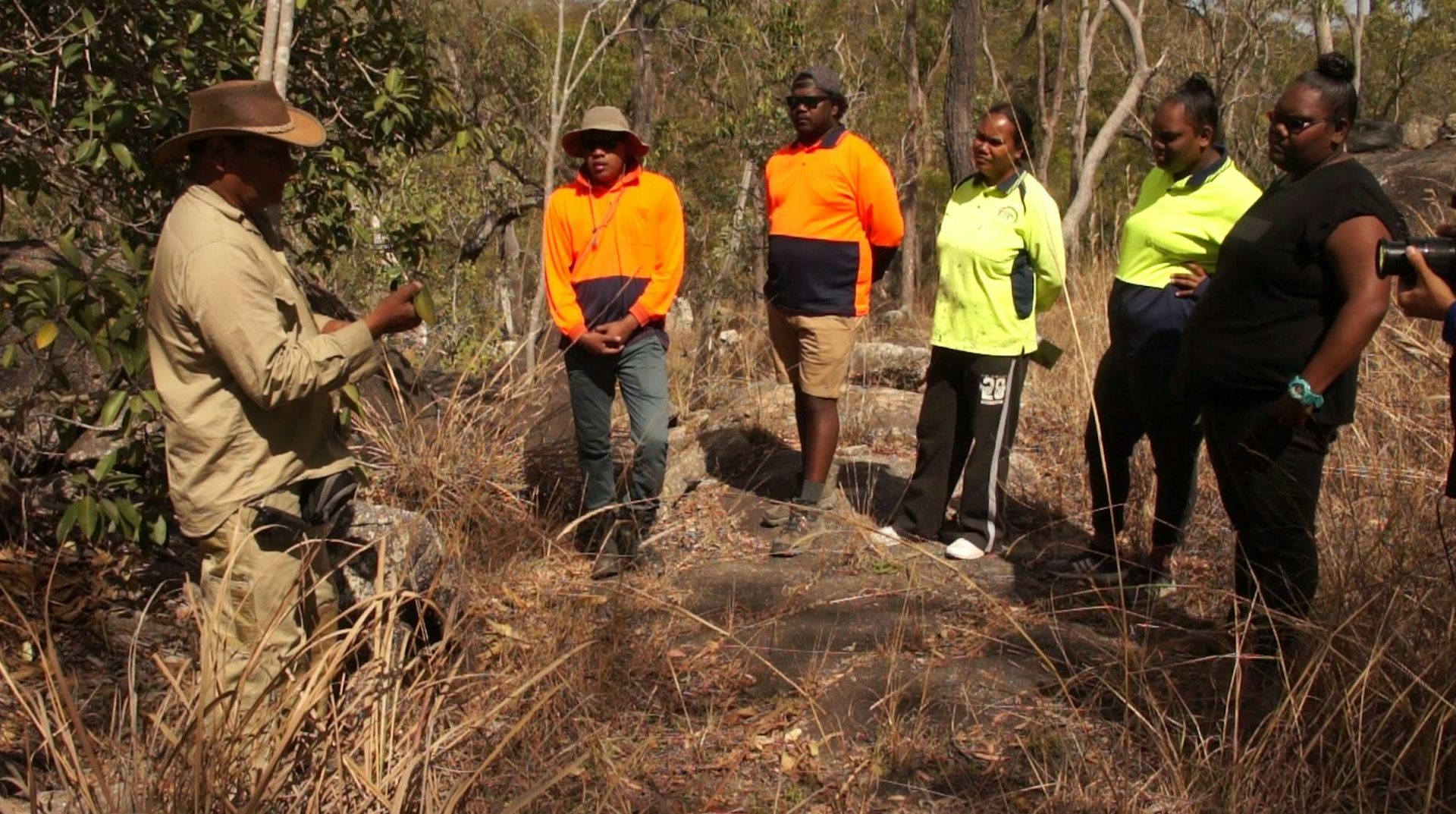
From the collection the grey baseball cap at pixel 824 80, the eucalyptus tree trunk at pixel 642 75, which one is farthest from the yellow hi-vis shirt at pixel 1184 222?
the eucalyptus tree trunk at pixel 642 75

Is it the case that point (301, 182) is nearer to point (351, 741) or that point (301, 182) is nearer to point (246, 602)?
point (246, 602)

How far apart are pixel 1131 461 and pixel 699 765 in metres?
2.86

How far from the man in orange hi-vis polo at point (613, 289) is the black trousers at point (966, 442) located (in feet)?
3.44

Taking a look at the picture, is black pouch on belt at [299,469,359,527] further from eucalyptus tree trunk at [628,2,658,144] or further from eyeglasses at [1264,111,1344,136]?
eucalyptus tree trunk at [628,2,658,144]

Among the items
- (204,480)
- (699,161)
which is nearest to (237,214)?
(204,480)

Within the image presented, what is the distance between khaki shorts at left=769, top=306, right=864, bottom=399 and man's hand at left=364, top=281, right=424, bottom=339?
90.4 inches

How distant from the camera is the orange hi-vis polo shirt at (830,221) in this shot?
5051 mm

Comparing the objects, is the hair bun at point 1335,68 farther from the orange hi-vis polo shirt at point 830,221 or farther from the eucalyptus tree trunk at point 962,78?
the eucalyptus tree trunk at point 962,78

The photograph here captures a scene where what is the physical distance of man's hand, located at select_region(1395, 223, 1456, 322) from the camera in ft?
8.70

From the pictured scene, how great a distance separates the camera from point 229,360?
2873 millimetres

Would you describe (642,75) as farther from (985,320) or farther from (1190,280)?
(1190,280)

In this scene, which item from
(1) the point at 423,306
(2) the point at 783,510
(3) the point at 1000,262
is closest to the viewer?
(1) the point at 423,306

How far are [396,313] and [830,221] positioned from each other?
7.82ft

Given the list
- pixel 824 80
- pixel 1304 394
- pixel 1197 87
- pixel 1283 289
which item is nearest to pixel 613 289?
pixel 824 80
